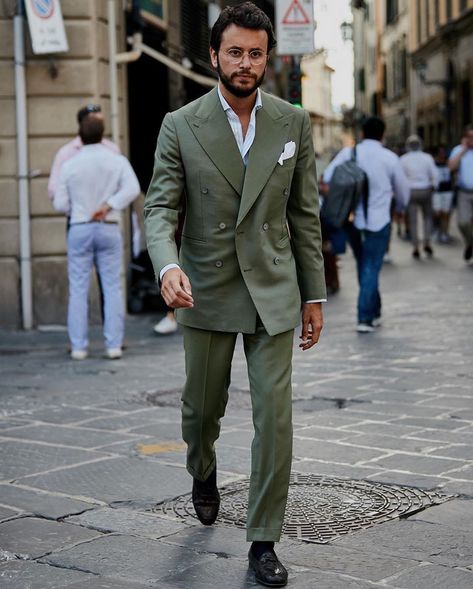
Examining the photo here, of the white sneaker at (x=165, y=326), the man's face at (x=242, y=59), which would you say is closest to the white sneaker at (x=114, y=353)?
the white sneaker at (x=165, y=326)

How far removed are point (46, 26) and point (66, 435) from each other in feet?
20.1

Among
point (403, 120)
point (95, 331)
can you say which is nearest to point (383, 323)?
point (95, 331)

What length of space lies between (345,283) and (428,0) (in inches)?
1347

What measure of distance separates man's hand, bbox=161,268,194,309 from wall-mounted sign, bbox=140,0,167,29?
11174 millimetres

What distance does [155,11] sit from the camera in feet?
51.9

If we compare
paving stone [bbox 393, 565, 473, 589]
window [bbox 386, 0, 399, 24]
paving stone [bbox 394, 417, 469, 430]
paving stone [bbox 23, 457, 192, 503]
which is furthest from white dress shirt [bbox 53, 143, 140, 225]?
window [bbox 386, 0, 399, 24]

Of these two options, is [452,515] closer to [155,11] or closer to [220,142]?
[220,142]

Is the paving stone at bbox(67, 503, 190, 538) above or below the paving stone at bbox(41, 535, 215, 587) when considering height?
above

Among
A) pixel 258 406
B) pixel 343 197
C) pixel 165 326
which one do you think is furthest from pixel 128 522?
pixel 165 326

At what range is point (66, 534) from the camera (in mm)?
4770

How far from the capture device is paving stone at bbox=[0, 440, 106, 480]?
19.5 feet

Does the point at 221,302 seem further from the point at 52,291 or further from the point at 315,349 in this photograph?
the point at 52,291

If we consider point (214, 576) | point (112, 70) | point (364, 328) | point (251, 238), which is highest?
point (112, 70)

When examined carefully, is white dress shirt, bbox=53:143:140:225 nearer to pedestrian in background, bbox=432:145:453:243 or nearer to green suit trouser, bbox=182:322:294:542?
green suit trouser, bbox=182:322:294:542
